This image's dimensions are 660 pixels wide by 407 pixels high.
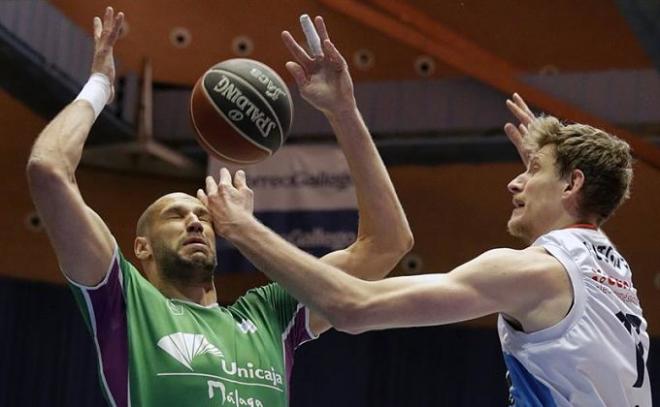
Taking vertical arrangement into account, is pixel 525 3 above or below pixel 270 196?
above

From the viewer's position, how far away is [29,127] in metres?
11.4

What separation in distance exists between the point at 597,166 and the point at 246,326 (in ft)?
5.24

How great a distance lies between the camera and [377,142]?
1077 cm

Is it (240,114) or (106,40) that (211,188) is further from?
(240,114)

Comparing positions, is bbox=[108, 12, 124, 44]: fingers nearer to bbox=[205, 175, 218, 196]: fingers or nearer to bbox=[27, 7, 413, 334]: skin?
bbox=[27, 7, 413, 334]: skin

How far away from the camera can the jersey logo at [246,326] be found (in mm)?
4098

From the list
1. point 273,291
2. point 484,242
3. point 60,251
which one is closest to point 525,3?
point 484,242

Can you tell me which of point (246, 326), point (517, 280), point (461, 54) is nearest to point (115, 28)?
point (246, 326)

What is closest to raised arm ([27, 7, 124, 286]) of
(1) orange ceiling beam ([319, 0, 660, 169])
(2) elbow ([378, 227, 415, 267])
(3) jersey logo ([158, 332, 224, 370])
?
(3) jersey logo ([158, 332, 224, 370])

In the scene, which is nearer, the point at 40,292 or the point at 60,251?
the point at 60,251

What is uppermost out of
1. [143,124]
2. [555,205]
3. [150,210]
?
[143,124]

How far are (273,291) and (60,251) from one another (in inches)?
41.3

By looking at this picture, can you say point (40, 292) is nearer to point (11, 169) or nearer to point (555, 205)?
point (11, 169)

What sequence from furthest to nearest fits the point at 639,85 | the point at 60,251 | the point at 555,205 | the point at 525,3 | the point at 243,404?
the point at 525,3 → the point at 639,85 → the point at 243,404 → the point at 60,251 → the point at 555,205
